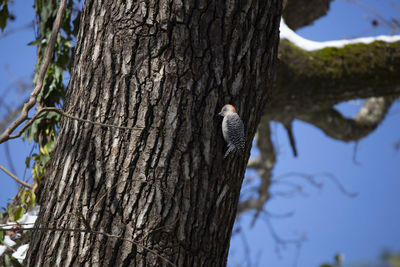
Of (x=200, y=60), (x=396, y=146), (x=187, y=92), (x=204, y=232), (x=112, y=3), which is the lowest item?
(x=204, y=232)

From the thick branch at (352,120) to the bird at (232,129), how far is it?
13.7 feet

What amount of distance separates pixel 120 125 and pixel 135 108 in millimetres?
104

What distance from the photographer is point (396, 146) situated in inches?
291

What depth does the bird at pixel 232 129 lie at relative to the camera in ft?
6.26

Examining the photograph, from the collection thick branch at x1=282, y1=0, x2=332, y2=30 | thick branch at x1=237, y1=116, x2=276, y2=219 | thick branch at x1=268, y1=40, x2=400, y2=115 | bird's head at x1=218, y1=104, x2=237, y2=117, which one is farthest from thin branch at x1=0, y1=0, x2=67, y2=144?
thick branch at x1=237, y1=116, x2=276, y2=219

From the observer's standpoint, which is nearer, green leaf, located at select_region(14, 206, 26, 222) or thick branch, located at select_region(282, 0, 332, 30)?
green leaf, located at select_region(14, 206, 26, 222)

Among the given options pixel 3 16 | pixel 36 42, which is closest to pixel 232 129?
pixel 36 42

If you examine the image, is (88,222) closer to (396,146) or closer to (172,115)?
(172,115)

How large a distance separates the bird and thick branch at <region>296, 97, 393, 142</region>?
418cm

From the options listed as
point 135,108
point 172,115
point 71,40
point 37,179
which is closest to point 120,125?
point 135,108

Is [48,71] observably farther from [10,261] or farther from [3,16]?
[10,261]

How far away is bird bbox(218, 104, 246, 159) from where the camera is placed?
191 cm

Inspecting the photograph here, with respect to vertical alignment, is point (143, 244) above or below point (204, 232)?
below

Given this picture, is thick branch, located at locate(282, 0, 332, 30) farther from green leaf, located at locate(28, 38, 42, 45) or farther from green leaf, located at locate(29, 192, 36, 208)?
green leaf, located at locate(29, 192, 36, 208)
